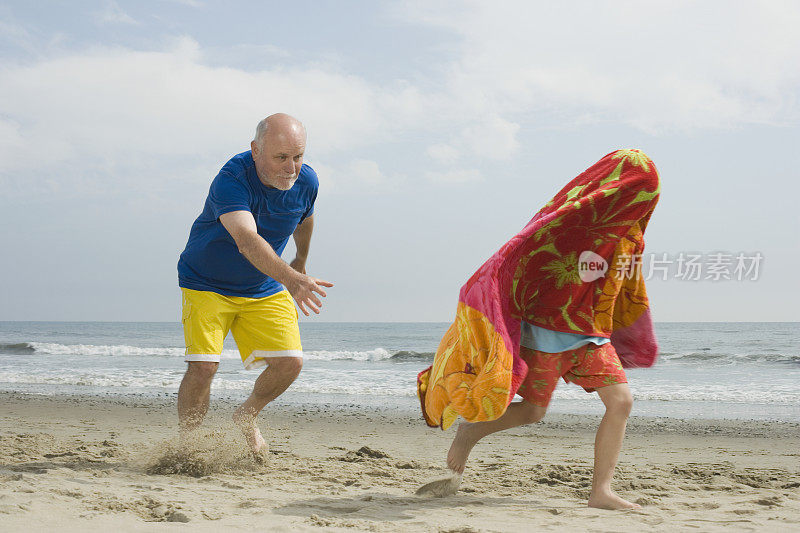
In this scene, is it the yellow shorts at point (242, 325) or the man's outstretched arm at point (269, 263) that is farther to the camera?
the yellow shorts at point (242, 325)

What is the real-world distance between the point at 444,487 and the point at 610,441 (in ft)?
2.67

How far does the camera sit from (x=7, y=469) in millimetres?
3633

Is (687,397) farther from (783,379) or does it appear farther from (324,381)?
(324,381)

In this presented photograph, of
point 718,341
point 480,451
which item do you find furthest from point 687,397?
point 718,341

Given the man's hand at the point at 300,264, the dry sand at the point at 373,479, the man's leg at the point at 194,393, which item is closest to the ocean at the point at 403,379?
the dry sand at the point at 373,479

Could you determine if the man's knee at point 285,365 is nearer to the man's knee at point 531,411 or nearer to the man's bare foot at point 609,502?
the man's knee at point 531,411

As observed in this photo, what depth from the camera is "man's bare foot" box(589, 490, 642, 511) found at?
2.95 metres

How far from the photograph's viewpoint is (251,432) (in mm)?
3951

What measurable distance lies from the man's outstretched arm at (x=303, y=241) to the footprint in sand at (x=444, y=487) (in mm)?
1641

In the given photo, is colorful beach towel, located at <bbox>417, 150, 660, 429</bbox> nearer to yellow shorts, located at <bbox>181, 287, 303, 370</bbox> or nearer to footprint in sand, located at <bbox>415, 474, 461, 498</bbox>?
footprint in sand, located at <bbox>415, 474, 461, 498</bbox>

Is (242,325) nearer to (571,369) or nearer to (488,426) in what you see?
(488,426)

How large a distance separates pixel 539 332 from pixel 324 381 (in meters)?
8.41

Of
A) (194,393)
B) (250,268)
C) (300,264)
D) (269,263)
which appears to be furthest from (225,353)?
(269,263)

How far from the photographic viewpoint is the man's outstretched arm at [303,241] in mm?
4223
